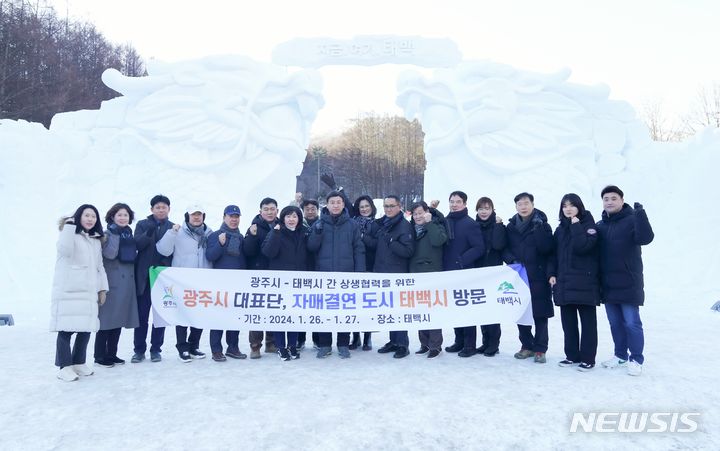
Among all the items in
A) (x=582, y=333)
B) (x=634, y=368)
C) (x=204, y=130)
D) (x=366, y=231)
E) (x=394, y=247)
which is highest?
(x=204, y=130)

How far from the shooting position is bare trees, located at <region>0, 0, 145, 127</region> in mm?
17625

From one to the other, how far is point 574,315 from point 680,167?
26.0ft

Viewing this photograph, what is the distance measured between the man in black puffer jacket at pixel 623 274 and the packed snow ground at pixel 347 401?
0.70ft

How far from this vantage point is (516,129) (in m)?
10.6

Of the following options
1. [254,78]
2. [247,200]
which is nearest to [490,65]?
[254,78]

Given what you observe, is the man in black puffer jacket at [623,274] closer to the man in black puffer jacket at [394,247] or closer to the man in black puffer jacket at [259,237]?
the man in black puffer jacket at [394,247]

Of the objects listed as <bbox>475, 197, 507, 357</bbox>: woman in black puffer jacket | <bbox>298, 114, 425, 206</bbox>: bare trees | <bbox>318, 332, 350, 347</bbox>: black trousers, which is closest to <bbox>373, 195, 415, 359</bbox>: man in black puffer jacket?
<bbox>318, 332, 350, 347</bbox>: black trousers

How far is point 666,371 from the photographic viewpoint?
3.70m

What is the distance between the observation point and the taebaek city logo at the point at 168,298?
402 centimetres

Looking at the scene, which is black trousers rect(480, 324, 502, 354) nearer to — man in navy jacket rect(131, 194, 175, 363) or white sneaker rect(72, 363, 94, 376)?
man in navy jacket rect(131, 194, 175, 363)

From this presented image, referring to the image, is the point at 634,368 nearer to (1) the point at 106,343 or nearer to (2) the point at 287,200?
(1) the point at 106,343

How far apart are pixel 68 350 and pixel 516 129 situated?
9.65 metres

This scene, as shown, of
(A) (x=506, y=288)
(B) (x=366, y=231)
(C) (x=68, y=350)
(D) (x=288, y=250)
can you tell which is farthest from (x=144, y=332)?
(A) (x=506, y=288)

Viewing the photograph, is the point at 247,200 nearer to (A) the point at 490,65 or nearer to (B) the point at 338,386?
(A) the point at 490,65
